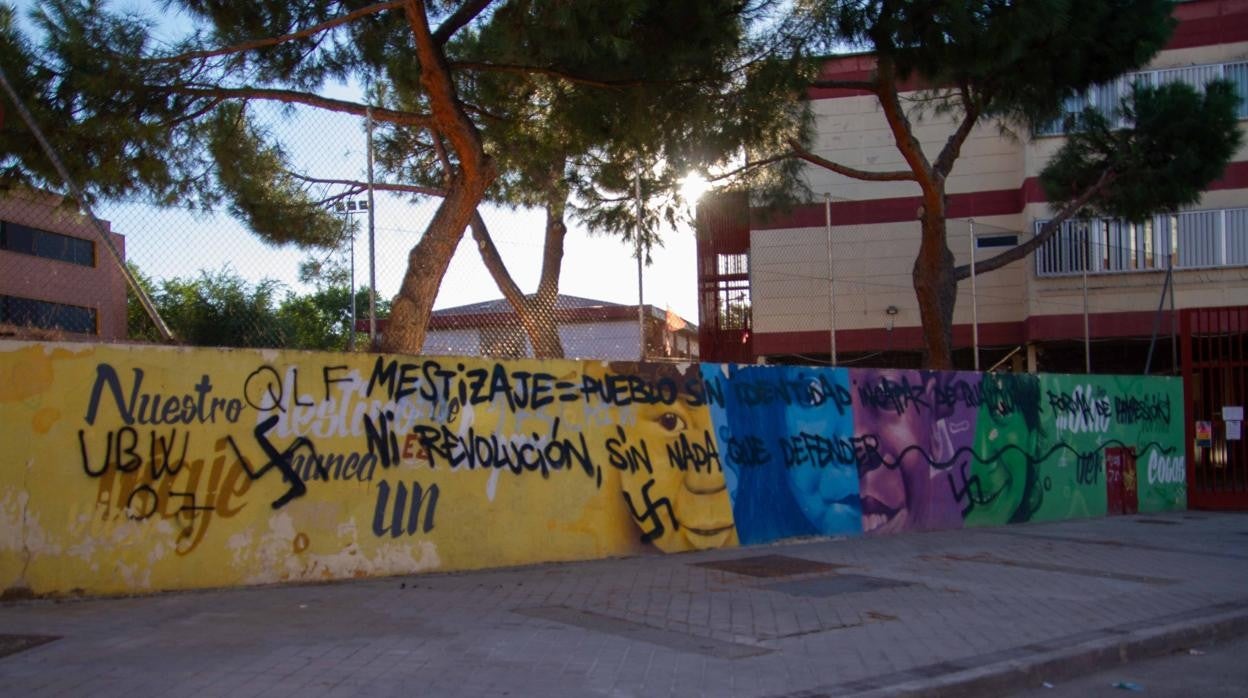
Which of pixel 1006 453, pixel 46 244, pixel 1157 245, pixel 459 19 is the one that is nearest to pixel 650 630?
pixel 46 244

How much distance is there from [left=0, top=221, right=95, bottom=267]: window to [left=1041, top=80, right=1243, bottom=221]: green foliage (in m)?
15.5

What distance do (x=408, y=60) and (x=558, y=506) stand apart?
17.8 ft

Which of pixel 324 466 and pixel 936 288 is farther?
pixel 936 288

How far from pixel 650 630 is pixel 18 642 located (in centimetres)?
409

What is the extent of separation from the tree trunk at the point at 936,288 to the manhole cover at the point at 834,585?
6.74 meters

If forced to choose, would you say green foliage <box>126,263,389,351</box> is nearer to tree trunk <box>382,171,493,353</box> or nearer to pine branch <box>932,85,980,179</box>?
A: tree trunk <box>382,171,493,353</box>

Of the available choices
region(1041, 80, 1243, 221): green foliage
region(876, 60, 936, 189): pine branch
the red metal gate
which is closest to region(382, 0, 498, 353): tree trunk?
region(876, 60, 936, 189): pine branch

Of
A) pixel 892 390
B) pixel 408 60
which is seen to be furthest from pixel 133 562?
pixel 892 390

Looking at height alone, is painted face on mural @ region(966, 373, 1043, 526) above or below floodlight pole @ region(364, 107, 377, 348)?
below

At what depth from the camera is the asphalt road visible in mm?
6914

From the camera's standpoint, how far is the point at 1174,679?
7316 mm

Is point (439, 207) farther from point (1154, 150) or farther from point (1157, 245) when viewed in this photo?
point (1157, 245)

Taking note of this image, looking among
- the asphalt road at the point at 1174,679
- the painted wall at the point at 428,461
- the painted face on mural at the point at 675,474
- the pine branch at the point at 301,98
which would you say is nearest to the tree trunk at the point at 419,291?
the painted wall at the point at 428,461

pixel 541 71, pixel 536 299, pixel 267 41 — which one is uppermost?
pixel 541 71
